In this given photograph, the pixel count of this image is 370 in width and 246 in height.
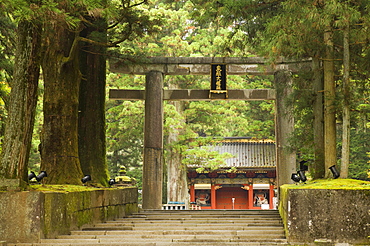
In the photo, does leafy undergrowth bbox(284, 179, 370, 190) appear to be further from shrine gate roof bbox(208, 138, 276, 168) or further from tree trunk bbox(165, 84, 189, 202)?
shrine gate roof bbox(208, 138, 276, 168)

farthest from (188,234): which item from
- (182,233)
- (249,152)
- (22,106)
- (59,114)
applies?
(249,152)

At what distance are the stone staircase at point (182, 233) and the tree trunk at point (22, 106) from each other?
3.32 ft

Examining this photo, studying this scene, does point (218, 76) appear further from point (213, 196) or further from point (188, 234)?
point (213, 196)

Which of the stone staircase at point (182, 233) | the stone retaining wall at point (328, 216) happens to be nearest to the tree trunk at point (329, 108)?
the stone staircase at point (182, 233)

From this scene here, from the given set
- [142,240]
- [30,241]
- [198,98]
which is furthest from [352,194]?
[198,98]

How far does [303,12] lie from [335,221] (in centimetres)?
317

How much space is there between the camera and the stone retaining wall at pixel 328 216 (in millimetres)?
5621

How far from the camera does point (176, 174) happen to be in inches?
758

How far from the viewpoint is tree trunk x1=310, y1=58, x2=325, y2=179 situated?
8625 millimetres

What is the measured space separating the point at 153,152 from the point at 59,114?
5308 mm

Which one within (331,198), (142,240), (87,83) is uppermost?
(87,83)

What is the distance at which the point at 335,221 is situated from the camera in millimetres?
5672

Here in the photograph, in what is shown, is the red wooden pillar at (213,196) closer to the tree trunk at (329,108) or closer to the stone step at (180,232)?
the tree trunk at (329,108)

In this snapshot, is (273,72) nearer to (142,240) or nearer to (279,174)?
(279,174)
